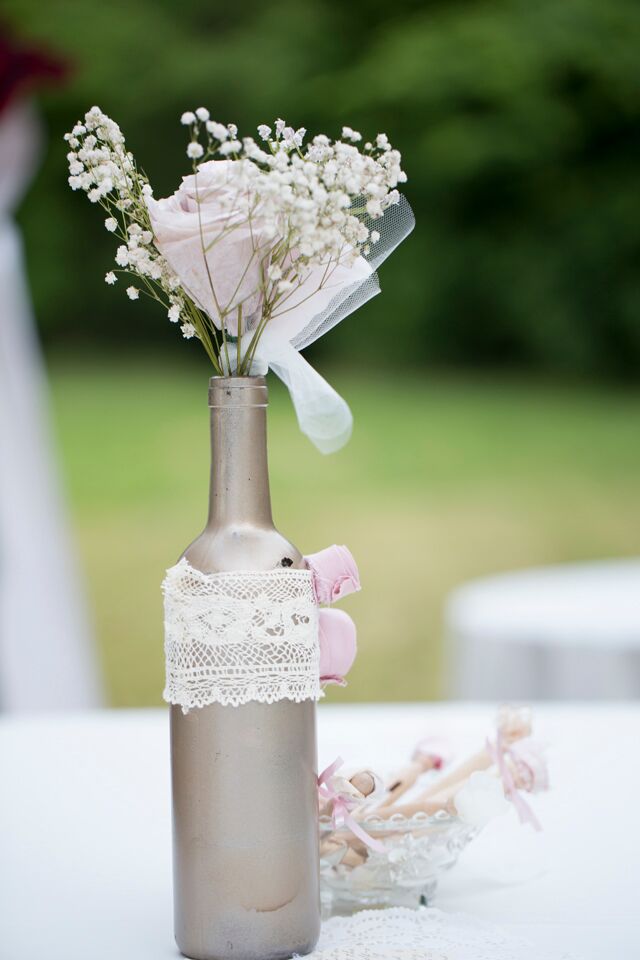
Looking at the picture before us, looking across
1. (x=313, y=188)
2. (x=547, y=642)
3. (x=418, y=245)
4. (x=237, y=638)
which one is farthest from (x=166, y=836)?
(x=418, y=245)

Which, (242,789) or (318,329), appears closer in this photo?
(242,789)

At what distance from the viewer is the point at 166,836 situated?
1.03 metres

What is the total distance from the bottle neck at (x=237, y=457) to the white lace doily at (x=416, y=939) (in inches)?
10.7

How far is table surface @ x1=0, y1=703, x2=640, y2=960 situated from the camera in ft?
2.72

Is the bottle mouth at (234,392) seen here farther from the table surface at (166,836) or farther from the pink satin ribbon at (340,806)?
the table surface at (166,836)

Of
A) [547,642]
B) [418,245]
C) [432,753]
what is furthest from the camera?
[418,245]

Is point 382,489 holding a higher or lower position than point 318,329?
higher

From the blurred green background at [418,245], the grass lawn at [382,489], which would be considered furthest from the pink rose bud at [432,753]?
the blurred green background at [418,245]

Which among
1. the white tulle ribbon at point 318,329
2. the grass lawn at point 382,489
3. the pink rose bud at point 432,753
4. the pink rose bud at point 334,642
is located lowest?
the pink rose bud at point 432,753

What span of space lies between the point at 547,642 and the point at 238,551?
5.15ft

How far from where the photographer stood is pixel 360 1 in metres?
10.6

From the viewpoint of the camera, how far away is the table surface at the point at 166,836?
83cm

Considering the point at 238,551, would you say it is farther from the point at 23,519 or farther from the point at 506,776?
the point at 23,519

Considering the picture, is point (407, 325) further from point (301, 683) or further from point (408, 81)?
point (301, 683)
